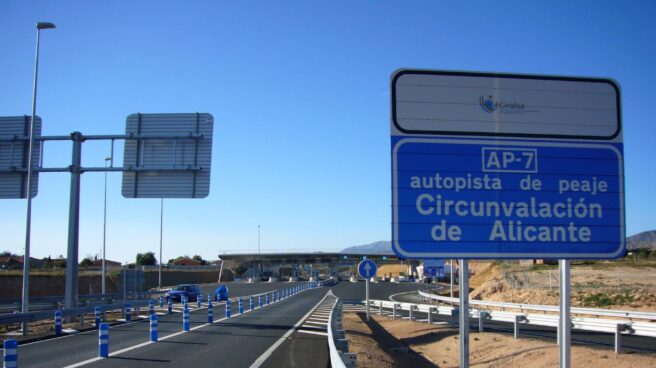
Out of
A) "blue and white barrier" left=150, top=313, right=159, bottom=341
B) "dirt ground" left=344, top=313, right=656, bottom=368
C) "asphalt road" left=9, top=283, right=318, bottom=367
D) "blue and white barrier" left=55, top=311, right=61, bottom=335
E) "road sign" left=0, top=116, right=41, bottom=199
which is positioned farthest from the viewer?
"road sign" left=0, top=116, right=41, bottom=199

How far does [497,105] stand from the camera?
4.20 metres

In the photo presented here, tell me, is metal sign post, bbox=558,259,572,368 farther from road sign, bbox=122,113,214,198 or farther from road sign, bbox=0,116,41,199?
road sign, bbox=0,116,41,199

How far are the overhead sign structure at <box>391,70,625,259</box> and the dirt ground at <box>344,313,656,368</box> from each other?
34.3 ft

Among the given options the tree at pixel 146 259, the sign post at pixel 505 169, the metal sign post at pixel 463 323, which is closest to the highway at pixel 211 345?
the metal sign post at pixel 463 323

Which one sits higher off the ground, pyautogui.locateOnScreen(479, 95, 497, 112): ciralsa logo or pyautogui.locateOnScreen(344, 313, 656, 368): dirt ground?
pyautogui.locateOnScreen(479, 95, 497, 112): ciralsa logo

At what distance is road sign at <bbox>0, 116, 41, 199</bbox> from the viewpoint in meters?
25.6

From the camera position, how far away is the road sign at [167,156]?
991 inches

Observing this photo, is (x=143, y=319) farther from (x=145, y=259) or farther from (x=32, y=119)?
(x=145, y=259)

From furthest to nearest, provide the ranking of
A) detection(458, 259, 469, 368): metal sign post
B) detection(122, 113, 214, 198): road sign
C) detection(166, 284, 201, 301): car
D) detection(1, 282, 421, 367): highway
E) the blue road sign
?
detection(166, 284, 201, 301): car < the blue road sign < detection(122, 113, 214, 198): road sign < detection(1, 282, 421, 367): highway < detection(458, 259, 469, 368): metal sign post

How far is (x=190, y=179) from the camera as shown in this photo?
25125 mm

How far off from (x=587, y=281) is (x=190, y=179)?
34942 millimetres

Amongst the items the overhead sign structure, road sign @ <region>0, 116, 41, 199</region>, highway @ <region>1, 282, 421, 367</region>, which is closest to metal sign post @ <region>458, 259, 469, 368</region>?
the overhead sign structure

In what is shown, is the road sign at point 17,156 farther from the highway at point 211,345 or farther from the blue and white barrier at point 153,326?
the blue and white barrier at point 153,326

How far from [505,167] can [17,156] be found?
84.6ft
